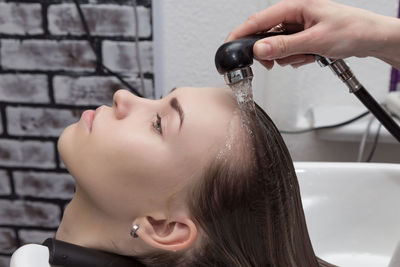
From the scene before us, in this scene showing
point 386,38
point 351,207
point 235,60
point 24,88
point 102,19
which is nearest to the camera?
point 235,60

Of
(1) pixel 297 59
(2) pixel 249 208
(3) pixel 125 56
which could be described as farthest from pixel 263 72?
(2) pixel 249 208

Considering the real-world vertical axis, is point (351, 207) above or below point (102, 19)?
below

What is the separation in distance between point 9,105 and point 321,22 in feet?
3.34

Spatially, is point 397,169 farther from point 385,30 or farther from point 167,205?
point 167,205

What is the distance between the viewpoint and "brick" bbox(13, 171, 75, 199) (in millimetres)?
1477

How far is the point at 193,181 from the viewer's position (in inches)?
28.3

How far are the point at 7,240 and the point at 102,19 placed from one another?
81cm

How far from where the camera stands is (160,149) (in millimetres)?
722

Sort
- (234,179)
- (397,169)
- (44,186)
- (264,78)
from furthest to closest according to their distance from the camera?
(44,186) → (264,78) → (397,169) → (234,179)

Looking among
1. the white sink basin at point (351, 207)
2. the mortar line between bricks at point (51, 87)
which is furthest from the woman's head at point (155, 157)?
the mortar line between bricks at point (51, 87)

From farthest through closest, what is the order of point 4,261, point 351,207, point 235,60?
point 4,261 → point 351,207 → point 235,60

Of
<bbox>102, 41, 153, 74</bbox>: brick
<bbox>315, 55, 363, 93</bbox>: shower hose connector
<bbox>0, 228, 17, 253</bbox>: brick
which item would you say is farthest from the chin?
<bbox>0, 228, 17, 253</bbox>: brick

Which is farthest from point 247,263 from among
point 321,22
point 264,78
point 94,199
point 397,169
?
point 264,78

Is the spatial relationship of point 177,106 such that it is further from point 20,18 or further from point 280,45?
point 20,18
